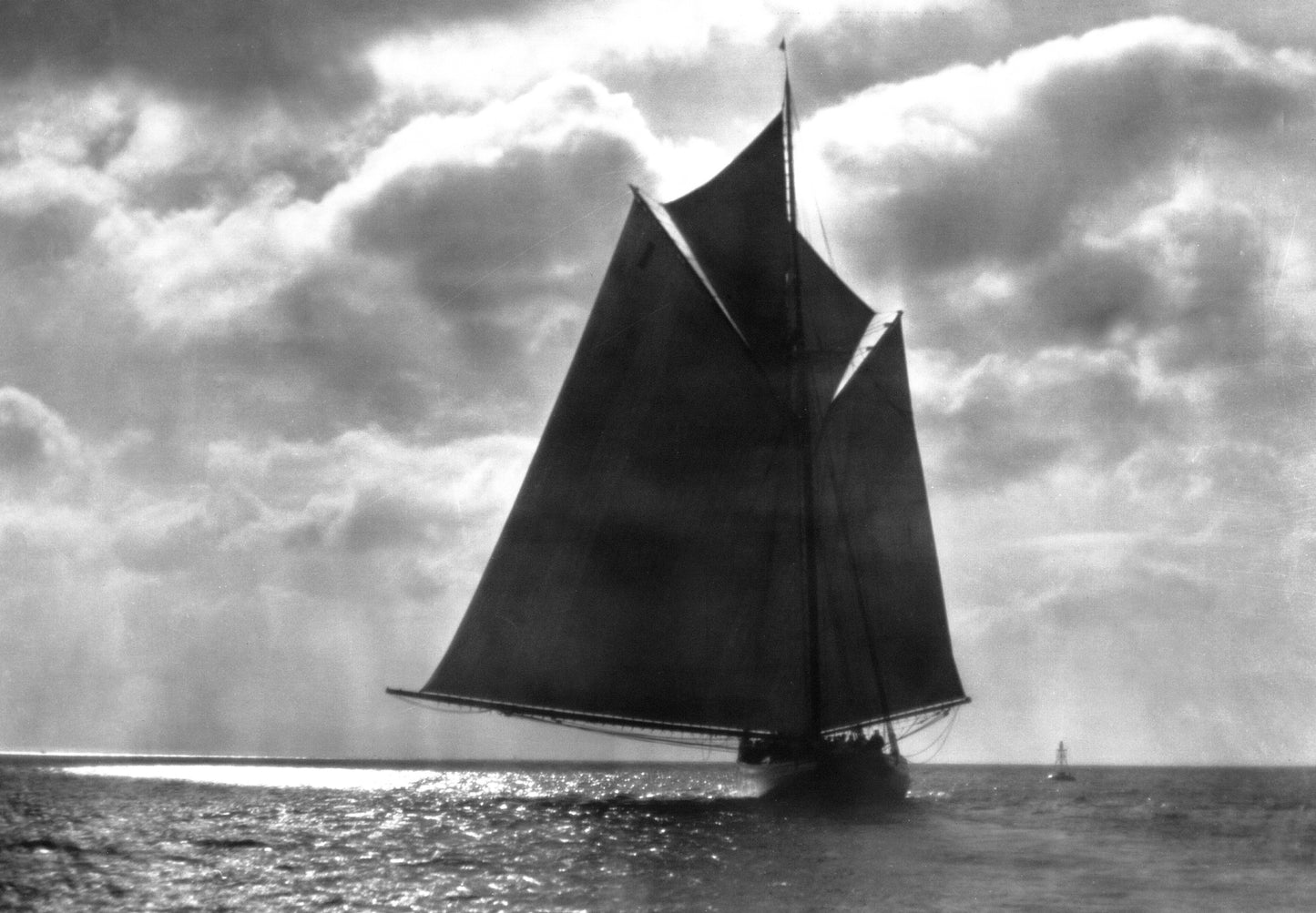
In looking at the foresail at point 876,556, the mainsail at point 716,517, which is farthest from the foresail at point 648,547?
the foresail at point 876,556

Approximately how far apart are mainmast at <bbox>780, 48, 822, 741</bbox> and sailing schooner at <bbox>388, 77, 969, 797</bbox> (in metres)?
0.10

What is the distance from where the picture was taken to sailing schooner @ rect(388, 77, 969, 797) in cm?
5262

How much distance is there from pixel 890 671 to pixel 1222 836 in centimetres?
1327

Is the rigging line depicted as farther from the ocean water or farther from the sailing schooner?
the ocean water

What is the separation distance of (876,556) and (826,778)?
30.2 ft

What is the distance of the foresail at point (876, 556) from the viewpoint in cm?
5734

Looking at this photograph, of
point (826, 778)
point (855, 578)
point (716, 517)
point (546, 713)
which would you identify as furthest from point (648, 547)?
point (826, 778)

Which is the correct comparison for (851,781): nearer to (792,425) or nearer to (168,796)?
(792,425)

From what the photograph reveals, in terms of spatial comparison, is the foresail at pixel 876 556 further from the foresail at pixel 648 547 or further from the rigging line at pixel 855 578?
the foresail at pixel 648 547

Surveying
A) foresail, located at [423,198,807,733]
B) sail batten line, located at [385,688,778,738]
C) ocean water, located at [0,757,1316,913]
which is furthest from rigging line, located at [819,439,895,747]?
sail batten line, located at [385,688,778,738]

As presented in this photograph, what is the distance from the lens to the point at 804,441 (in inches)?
2275

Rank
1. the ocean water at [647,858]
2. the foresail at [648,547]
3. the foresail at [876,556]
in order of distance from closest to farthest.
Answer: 1. the ocean water at [647,858]
2. the foresail at [648,547]
3. the foresail at [876,556]

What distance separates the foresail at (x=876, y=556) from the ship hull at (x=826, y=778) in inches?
72.4

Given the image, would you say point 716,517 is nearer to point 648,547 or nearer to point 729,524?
point 729,524
